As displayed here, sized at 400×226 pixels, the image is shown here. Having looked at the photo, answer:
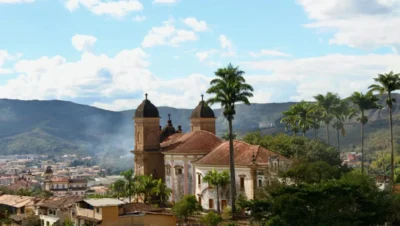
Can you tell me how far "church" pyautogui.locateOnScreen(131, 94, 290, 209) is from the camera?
57219 mm

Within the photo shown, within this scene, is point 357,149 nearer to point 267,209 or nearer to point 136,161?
point 136,161

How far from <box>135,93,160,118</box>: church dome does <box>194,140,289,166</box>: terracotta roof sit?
1297 cm

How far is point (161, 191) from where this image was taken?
68250mm

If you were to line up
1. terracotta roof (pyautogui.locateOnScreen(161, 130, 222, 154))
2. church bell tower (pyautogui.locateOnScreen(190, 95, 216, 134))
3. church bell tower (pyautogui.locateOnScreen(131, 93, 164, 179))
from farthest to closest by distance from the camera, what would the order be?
church bell tower (pyautogui.locateOnScreen(190, 95, 216, 134)), church bell tower (pyautogui.locateOnScreen(131, 93, 164, 179)), terracotta roof (pyautogui.locateOnScreen(161, 130, 222, 154))

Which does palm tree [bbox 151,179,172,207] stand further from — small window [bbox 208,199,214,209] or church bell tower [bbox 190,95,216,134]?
church bell tower [bbox 190,95,216,134]

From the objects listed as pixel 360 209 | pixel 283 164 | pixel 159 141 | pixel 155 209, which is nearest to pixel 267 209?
pixel 360 209

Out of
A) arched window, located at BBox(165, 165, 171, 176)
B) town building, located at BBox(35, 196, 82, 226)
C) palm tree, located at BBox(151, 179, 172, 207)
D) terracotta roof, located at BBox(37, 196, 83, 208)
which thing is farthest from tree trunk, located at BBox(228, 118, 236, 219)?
terracotta roof, located at BBox(37, 196, 83, 208)

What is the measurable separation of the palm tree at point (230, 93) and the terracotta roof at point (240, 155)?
3961 millimetres

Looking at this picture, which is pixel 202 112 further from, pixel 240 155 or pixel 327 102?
pixel 240 155

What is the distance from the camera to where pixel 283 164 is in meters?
53.9

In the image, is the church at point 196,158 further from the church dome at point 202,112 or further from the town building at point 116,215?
the town building at point 116,215

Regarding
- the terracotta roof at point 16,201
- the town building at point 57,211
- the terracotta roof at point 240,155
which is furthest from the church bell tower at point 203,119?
the terracotta roof at point 16,201

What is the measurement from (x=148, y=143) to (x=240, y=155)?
58.8 feet

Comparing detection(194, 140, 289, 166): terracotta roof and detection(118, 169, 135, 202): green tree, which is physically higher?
detection(194, 140, 289, 166): terracotta roof
